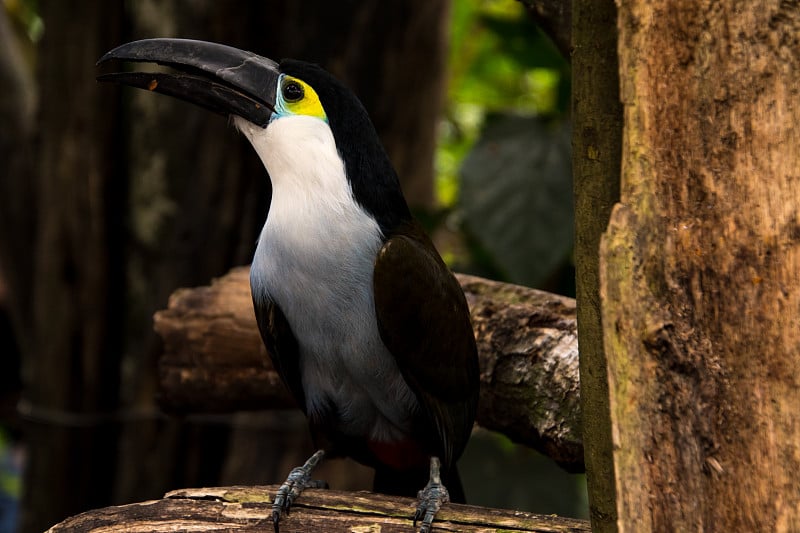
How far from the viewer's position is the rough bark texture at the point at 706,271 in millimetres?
1323

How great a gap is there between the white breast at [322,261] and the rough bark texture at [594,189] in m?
0.76

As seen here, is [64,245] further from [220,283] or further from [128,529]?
[128,529]

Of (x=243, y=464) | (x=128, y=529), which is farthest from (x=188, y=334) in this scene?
(x=243, y=464)

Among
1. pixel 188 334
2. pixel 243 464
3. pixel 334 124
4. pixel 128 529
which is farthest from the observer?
pixel 243 464

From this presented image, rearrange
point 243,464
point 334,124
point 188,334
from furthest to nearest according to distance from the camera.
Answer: point 243,464
point 188,334
point 334,124

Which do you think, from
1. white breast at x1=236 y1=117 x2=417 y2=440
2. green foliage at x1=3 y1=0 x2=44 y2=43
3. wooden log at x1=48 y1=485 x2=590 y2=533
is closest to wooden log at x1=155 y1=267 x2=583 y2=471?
white breast at x1=236 y1=117 x2=417 y2=440

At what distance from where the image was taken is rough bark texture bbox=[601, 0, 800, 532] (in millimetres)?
1323

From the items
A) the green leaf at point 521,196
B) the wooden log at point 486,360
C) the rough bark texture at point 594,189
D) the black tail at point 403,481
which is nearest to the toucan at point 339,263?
the wooden log at point 486,360

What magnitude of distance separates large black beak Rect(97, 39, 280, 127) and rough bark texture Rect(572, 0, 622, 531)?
38.4 inches

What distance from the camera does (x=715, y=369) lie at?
1366 mm

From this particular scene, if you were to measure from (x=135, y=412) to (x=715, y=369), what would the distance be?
2.93 metres

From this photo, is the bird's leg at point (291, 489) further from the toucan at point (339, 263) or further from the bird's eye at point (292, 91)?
the bird's eye at point (292, 91)

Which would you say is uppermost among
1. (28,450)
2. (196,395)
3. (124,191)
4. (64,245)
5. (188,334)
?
(124,191)

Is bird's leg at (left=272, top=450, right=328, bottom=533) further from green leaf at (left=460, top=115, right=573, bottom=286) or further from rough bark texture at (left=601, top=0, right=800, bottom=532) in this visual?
green leaf at (left=460, top=115, right=573, bottom=286)
